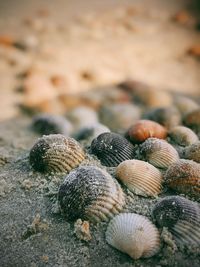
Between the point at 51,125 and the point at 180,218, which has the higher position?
the point at 180,218

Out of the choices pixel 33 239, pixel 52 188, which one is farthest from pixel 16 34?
pixel 33 239

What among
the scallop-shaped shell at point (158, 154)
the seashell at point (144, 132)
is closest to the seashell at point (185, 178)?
the scallop-shaped shell at point (158, 154)

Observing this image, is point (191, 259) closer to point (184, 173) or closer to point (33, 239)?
point (184, 173)

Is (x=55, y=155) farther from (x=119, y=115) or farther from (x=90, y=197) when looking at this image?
(x=119, y=115)

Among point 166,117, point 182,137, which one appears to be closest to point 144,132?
point 182,137

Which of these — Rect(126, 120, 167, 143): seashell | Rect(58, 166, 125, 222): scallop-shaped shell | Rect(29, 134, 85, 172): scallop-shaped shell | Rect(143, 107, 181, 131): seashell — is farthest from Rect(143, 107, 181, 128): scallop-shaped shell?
Rect(58, 166, 125, 222): scallop-shaped shell

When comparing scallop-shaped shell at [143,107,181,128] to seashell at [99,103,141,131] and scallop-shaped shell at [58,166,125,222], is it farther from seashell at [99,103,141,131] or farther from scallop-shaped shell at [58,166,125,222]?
scallop-shaped shell at [58,166,125,222]

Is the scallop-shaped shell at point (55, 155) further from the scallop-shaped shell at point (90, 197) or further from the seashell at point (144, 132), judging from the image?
the seashell at point (144, 132)
